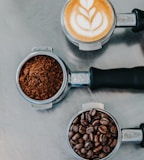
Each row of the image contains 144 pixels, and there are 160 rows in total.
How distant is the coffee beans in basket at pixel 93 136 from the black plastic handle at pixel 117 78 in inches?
2.5

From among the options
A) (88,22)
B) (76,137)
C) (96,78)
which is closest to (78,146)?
(76,137)

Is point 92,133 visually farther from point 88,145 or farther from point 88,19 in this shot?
point 88,19

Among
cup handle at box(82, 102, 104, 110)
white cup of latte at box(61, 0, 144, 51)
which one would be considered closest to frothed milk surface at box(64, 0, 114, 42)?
white cup of latte at box(61, 0, 144, 51)

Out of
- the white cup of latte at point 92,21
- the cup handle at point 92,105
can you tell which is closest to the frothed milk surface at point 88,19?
the white cup of latte at point 92,21

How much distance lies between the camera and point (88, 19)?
91cm

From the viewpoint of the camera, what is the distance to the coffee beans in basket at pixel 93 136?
830mm

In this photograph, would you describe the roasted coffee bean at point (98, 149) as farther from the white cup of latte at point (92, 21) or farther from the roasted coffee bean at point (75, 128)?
the white cup of latte at point (92, 21)

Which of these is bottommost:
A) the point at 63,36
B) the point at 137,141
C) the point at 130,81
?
the point at 137,141

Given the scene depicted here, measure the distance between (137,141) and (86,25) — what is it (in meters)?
0.26

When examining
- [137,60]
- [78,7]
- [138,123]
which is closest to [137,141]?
[138,123]

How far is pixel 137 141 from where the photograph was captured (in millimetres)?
851

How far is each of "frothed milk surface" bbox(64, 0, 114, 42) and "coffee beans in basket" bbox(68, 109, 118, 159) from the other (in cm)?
16

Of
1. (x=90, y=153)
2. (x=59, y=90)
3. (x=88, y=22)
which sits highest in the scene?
(x=88, y=22)

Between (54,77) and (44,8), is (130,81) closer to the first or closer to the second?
(54,77)
